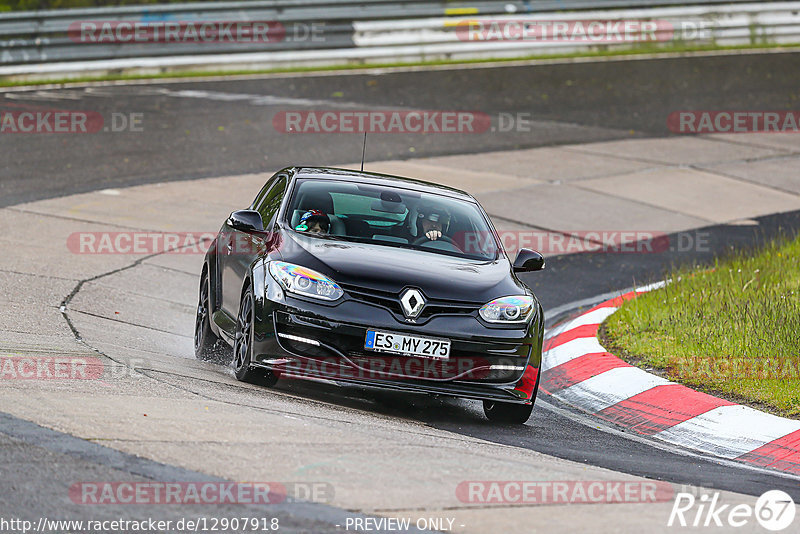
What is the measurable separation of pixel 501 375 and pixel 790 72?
20572 millimetres

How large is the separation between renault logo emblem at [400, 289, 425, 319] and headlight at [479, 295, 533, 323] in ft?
1.32

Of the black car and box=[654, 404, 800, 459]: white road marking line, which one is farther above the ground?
the black car

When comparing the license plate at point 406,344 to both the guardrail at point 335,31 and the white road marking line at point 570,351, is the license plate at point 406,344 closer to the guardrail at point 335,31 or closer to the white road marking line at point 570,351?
the white road marking line at point 570,351

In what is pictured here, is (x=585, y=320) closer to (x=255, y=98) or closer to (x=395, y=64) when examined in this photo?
(x=255, y=98)

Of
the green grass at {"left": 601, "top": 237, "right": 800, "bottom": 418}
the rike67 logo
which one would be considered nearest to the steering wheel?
the green grass at {"left": 601, "top": 237, "right": 800, "bottom": 418}

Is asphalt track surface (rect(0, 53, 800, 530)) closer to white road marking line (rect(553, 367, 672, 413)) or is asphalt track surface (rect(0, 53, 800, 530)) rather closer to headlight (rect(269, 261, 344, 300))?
white road marking line (rect(553, 367, 672, 413))

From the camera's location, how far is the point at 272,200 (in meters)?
9.29

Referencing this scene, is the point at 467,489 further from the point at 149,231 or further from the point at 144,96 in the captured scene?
the point at 144,96

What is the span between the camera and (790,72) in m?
26.3

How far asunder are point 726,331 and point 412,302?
3.07 metres

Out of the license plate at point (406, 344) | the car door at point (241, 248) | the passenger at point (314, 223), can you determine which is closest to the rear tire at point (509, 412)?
the license plate at point (406, 344)

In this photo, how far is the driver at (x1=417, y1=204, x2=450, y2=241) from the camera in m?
8.62

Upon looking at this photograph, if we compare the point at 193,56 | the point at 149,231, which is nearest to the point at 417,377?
the point at 149,231

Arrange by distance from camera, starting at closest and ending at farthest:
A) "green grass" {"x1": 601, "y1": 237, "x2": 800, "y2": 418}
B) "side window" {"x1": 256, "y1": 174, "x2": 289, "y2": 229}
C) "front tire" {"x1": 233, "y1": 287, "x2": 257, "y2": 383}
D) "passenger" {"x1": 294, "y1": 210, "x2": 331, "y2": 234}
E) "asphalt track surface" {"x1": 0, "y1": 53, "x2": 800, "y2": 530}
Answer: "asphalt track surface" {"x1": 0, "y1": 53, "x2": 800, "y2": 530} < "front tire" {"x1": 233, "y1": 287, "x2": 257, "y2": 383} < "passenger" {"x1": 294, "y1": 210, "x2": 331, "y2": 234} < "green grass" {"x1": 601, "y1": 237, "x2": 800, "y2": 418} < "side window" {"x1": 256, "y1": 174, "x2": 289, "y2": 229}
